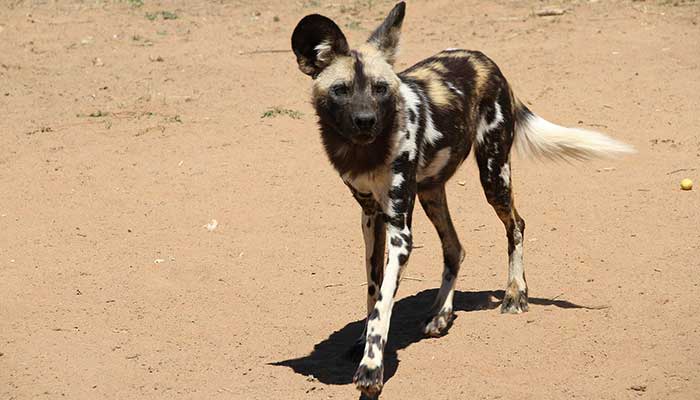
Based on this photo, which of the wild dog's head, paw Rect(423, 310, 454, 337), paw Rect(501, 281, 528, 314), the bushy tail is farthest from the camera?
the bushy tail

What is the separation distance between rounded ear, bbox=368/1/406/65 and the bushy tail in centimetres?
121

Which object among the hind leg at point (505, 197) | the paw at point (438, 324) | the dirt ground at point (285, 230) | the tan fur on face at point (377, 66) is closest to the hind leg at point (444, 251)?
the paw at point (438, 324)

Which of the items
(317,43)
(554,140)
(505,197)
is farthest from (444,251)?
(317,43)

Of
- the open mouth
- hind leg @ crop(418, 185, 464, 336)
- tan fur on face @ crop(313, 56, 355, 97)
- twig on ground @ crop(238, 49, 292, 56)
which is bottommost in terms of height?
twig on ground @ crop(238, 49, 292, 56)

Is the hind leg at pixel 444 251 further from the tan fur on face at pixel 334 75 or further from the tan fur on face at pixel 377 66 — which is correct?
the tan fur on face at pixel 334 75

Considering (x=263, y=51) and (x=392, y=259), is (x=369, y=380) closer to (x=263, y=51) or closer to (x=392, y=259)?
(x=392, y=259)

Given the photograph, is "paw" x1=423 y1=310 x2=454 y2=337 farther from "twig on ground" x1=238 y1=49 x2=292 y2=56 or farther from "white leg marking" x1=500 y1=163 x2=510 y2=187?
"twig on ground" x1=238 y1=49 x2=292 y2=56

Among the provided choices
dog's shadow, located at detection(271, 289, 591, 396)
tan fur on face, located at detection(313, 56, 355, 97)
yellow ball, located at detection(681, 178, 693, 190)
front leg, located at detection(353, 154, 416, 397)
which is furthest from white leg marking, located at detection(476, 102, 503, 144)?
yellow ball, located at detection(681, 178, 693, 190)

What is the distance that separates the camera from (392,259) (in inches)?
188

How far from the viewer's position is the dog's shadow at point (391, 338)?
4.99 meters

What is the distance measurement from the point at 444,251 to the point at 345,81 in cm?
139

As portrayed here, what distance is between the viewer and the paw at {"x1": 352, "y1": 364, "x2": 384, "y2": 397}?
4496mm

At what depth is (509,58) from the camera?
977 centimetres

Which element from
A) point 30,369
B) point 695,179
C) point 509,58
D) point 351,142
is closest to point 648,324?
point 351,142
